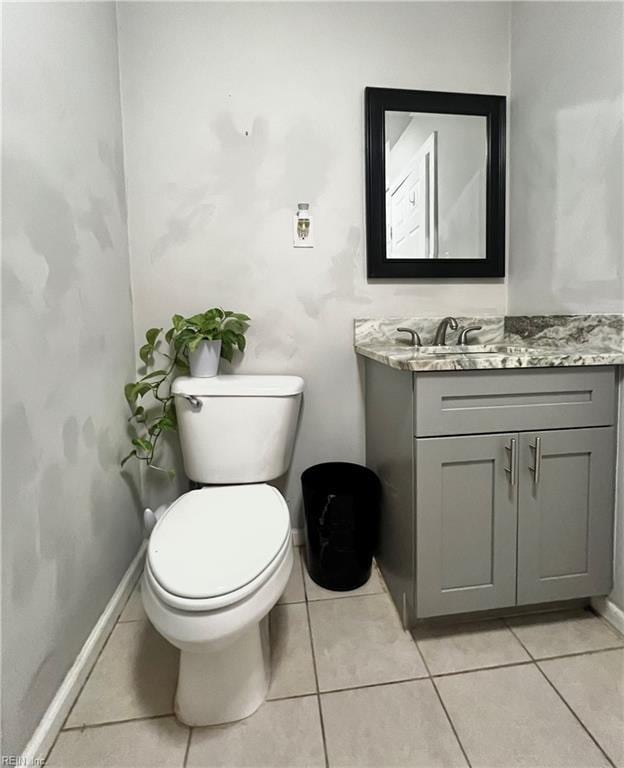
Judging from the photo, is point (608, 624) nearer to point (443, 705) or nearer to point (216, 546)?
point (443, 705)

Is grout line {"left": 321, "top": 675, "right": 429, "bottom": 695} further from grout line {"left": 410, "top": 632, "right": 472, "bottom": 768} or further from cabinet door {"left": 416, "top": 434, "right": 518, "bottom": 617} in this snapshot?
cabinet door {"left": 416, "top": 434, "right": 518, "bottom": 617}

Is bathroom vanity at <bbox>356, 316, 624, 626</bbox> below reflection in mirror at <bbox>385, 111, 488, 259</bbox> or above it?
below

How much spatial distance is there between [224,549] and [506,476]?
2.61ft

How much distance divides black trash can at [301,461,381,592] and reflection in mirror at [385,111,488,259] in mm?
945

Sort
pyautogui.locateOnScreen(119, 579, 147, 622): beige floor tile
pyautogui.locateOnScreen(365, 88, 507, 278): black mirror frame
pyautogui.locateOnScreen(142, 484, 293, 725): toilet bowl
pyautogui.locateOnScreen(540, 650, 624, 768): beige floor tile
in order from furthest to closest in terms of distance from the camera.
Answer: pyautogui.locateOnScreen(365, 88, 507, 278): black mirror frame
pyautogui.locateOnScreen(119, 579, 147, 622): beige floor tile
pyautogui.locateOnScreen(540, 650, 624, 768): beige floor tile
pyautogui.locateOnScreen(142, 484, 293, 725): toilet bowl

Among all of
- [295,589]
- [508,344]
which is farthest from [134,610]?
[508,344]

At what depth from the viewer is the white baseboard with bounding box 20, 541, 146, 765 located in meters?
0.90

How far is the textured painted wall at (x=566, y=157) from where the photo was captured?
1.21m

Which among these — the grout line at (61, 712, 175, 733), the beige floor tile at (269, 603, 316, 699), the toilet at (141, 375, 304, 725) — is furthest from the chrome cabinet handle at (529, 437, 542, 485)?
the grout line at (61, 712, 175, 733)

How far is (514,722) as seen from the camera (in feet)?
3.20

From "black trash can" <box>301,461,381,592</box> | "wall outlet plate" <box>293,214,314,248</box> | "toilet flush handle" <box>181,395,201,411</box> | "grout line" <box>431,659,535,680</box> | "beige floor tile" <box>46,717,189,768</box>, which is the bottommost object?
"grout line" <box>431,659,535,680</box>

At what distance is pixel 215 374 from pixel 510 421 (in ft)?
3.21

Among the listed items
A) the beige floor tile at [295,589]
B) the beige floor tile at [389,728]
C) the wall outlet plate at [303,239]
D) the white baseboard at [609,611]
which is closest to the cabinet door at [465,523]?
the beige floor tile at [389,728]

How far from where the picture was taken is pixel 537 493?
3.95 ft
